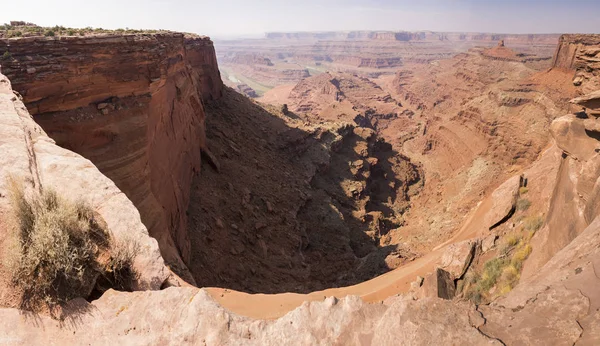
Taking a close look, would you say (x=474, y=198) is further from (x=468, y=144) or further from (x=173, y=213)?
(x=173, y=213)

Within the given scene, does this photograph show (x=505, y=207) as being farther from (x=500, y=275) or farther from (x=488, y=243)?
(x=500, y=275)

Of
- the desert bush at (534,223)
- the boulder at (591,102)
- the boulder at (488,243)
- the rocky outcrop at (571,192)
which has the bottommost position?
the boulder at (488,243)

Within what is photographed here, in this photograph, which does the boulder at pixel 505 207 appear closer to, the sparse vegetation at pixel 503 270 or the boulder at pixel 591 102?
the sparse vegetation at pixel 503 270

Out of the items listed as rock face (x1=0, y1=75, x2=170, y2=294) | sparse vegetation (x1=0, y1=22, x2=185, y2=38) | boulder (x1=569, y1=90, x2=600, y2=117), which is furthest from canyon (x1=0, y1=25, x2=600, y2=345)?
sparse vegetation (x1=0, y1=22, x2=185, y2=38)

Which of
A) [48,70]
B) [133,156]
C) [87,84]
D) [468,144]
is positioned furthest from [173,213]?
[468,144]

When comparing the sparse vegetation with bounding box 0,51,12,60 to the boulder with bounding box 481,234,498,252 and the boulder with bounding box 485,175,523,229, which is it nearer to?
the boulder with bounding box 481,234,498,252

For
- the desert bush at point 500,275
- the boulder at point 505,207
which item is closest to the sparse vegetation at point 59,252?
the desert bush at point 500,275
